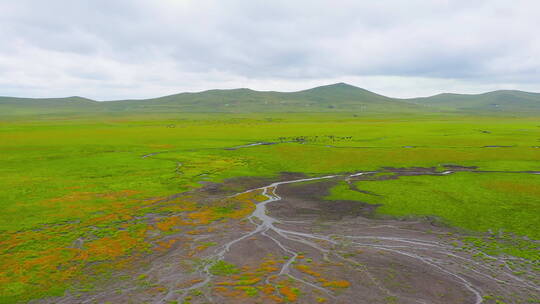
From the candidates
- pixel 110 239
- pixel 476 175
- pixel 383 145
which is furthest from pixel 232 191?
pixel 383 145

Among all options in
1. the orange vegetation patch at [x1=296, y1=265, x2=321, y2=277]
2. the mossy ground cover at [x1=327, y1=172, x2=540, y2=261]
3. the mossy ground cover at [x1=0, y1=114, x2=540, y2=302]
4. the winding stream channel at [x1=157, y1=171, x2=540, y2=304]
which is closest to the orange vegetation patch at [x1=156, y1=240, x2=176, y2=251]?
the mossy ground cover at [x1=0, y1=114, x2=540, y2=302]

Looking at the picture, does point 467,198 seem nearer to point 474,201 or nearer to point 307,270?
point 474,201

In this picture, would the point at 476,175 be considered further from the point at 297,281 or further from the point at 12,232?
A: the point at 12,232

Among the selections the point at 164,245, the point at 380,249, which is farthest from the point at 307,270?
the point at 164,245

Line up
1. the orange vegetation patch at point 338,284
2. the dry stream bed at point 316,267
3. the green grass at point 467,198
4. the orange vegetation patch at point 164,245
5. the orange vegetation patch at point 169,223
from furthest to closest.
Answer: the green grass at point 467,198, the orange vegetation patch at point 169,223, the orange vegetation patch at point 164,245, the orange vegetation patch at point 338,284, the dry stream bed at point 316,267

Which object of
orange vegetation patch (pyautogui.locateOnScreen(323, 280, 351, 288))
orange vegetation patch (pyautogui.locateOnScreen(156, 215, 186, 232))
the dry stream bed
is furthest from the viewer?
orange vegetation patch (pyautogui.locateOnScreen(156, 215, 186, 232))

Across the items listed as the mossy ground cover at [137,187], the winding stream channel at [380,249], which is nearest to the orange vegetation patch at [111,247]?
the mossy ground cover at [137,187]

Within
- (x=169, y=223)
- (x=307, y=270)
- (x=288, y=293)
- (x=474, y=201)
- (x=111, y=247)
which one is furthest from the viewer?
(x=474, y=201)

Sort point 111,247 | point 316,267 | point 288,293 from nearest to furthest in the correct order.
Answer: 1. point 288,293
2. point 316,267
3. point 111,247

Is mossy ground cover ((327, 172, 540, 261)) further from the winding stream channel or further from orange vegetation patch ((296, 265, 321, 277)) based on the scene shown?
orange vegetation patch ((296, 265, 321, 277))

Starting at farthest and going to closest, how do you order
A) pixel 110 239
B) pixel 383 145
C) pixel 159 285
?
pixel 383 145, pixel 110 239, pixel 159 285

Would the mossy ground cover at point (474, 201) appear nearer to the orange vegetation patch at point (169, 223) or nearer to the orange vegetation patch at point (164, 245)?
the orange vegetation patch at point (169, 223)
